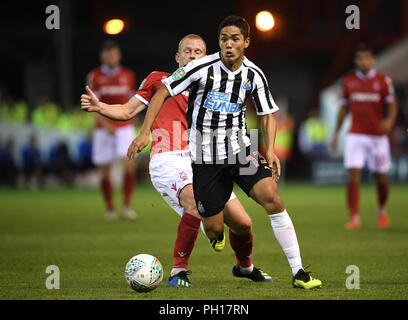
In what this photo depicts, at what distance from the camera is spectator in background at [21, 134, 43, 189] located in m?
20.4

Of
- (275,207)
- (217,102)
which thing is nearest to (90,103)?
(217,102)

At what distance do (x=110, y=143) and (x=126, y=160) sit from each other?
36cm

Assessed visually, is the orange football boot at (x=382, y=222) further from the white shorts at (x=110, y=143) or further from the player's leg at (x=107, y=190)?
the player's leg at (x=107, y=190)

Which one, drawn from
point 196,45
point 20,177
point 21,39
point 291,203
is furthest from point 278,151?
point 196,45

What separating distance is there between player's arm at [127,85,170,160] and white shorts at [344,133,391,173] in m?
5.36

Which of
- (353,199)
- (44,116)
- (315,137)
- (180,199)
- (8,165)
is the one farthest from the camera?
(315,137)

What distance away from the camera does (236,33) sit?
5.55 m

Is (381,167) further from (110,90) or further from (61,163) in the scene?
(61,163)

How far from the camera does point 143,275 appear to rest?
17.7 ft

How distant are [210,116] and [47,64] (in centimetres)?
2775

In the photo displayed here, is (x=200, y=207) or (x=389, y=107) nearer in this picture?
(x=200, y=207)

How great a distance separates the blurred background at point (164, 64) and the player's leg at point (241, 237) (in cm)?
1263

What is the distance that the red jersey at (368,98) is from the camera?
10.3 m

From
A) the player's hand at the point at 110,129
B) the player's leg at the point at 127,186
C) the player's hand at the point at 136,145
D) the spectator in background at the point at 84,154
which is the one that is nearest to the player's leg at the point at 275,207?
the player's hand at the point at 136,145
